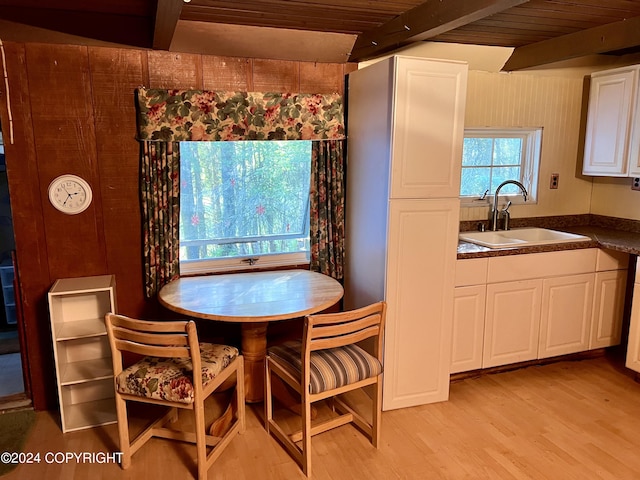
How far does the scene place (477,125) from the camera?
339 cm

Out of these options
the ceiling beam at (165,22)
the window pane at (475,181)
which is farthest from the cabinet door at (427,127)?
the ceiling beam at (165,22)

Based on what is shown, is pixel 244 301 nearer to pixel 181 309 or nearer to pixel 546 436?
pixel 181 309

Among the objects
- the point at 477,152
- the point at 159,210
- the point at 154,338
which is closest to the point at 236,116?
the point at 159,210

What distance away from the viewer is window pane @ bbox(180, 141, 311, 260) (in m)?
2.88

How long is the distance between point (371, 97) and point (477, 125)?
1056 mm

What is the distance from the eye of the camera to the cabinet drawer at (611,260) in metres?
3.22

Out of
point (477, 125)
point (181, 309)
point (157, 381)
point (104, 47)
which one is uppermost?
point (104, 47)

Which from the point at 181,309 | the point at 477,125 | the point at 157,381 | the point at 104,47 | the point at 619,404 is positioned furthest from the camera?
the point at 477,125

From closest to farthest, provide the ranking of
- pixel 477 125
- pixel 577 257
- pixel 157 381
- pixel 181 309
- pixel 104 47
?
1. pixel 157 381
2. pixel 181 309
3. pixel 104 47
4. pixel 577 257
5. pixel 477 125

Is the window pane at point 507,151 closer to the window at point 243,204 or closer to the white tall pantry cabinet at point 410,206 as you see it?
the white tall pantry cabinet at point 410,206

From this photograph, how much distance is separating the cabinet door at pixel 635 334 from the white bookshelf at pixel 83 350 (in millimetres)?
3012

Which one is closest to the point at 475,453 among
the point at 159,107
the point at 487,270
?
the point at 487,270

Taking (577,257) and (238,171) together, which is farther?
(577,257)

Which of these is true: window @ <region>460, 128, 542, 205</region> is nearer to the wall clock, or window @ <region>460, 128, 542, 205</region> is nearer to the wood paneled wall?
the wood paneled wall
